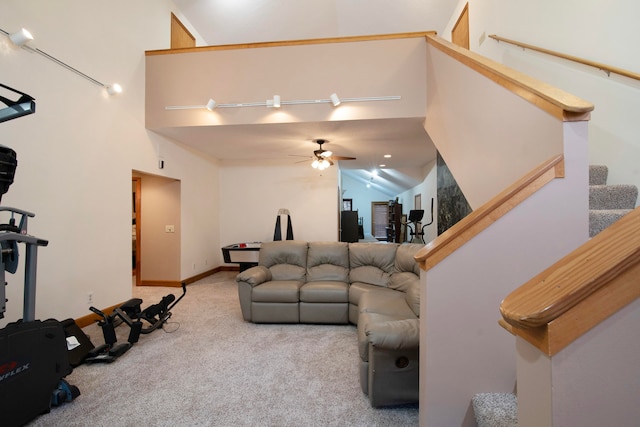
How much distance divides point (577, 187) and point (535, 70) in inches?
104

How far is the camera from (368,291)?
121 inches

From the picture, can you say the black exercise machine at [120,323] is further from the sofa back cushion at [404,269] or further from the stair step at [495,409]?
the stair step at [495,409]

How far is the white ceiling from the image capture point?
4.25m

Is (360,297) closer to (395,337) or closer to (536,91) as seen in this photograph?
(395,337)

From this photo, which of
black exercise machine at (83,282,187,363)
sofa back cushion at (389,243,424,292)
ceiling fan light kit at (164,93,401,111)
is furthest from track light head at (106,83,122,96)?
sofa back cushion at (389,243,424,292)

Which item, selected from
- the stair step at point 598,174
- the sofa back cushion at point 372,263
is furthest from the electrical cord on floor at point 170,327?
the stair step at point 598,174

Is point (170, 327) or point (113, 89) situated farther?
point (113, 89)

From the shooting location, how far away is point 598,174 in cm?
221

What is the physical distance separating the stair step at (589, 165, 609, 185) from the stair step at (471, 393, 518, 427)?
196 cm

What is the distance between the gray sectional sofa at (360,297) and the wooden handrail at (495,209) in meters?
0.72

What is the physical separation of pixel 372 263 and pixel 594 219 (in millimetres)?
2330

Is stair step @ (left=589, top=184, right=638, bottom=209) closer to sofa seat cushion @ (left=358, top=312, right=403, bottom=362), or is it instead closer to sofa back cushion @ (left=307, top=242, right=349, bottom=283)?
sofa seat cushion @ (left=358, top=312, right=403, bottom=362)

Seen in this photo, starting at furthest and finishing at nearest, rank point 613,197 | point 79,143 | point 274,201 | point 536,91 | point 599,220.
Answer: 1. point 274,201
2. point 79,143
3. point 613,197
4. point 599,220
5. point 536,91

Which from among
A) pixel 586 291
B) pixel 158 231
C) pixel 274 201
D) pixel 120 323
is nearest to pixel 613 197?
pixel 586 291
